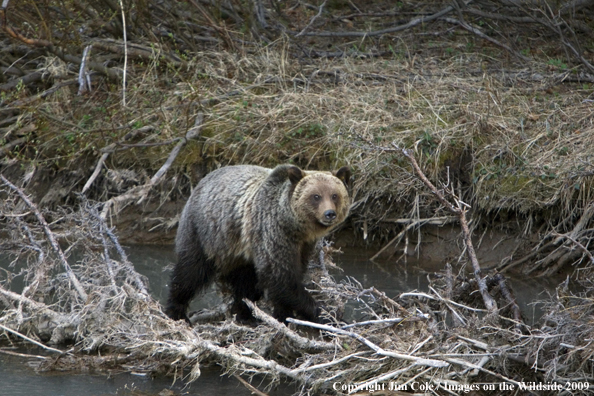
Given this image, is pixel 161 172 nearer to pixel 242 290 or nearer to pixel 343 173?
pixel 242 290

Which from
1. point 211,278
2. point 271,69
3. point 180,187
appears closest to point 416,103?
point 271,69

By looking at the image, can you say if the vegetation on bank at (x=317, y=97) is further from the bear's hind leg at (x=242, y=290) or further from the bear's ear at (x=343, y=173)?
the bear's hind leg at (x=242, y=290)

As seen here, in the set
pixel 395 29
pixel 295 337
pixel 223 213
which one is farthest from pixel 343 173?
pixel 395 29

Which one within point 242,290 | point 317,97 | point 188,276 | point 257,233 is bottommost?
point 242,290

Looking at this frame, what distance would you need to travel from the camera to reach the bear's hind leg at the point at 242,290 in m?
6.07

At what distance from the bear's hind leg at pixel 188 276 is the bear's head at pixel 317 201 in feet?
2.91

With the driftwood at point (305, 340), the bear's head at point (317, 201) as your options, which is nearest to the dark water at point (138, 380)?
the driftwood at point (305, 340)

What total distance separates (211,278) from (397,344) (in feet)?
6.37

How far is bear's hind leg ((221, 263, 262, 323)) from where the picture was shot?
19.9 ft

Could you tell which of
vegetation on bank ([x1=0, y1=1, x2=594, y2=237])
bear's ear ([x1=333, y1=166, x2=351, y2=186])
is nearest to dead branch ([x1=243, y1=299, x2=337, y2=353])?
bear's ear ([x1=333, y1=166, x2=351, y2=186])

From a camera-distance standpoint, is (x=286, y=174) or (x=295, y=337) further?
(x=286, y=174)

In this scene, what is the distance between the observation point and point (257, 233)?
5.59 m

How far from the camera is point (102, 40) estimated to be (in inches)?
373

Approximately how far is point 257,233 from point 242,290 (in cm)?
70
